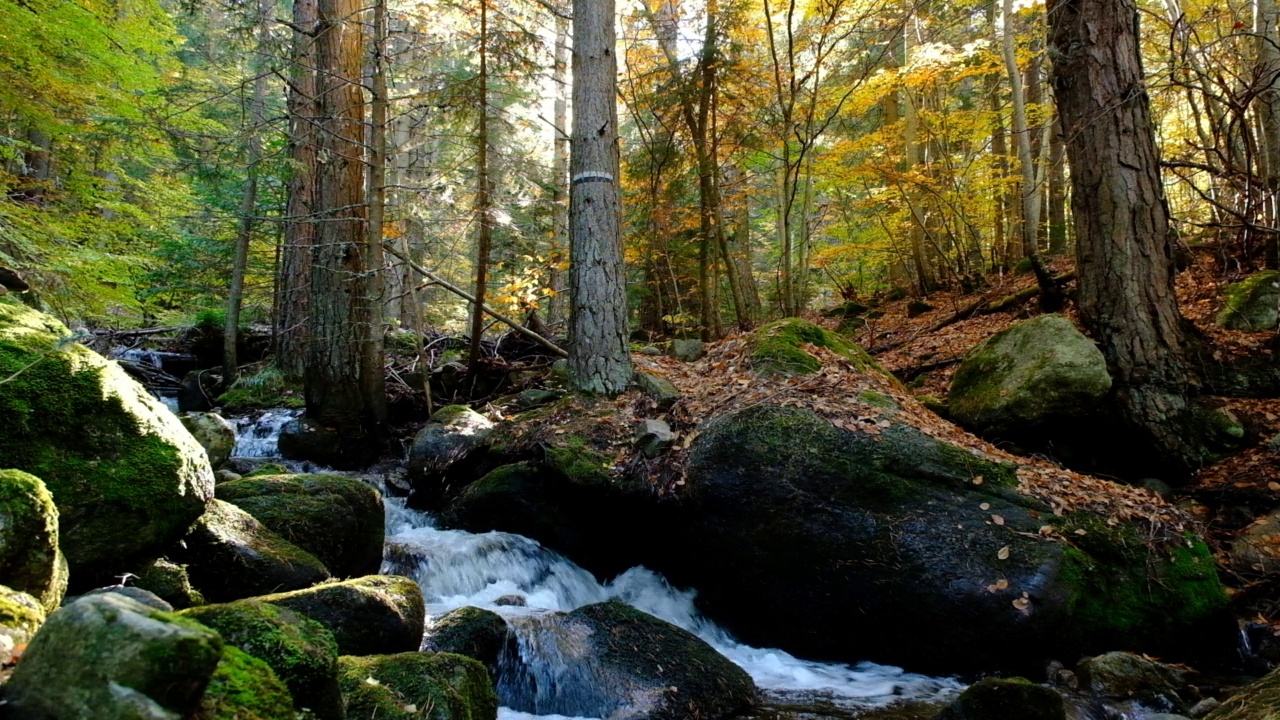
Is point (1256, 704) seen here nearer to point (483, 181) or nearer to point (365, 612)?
point (365, 612)

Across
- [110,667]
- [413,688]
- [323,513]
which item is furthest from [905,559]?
[110,667]

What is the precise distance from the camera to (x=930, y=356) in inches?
405

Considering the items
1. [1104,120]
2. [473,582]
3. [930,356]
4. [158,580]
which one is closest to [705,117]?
[930,356]

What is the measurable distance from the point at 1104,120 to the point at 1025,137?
729cm

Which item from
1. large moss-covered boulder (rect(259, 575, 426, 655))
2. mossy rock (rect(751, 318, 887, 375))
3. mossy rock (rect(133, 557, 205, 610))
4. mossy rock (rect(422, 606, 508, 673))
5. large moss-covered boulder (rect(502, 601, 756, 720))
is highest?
mossy rock (rect(751, 318, 887, 375))

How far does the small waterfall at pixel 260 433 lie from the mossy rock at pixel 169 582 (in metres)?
5.87

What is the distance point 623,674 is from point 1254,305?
8.21 m

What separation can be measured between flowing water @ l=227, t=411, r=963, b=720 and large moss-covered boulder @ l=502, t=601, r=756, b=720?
10 millimetres

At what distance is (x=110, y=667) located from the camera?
1678 mm

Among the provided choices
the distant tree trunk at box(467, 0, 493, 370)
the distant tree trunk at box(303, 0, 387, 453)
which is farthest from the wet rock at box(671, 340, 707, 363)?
the distant tree trunk at box(303, 0, 387, 453)

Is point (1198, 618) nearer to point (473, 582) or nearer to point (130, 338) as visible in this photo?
point (473, 582)

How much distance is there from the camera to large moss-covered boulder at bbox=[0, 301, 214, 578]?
330cm

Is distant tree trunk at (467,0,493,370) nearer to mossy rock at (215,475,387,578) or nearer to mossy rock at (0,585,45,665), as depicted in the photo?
mossy rock at (215,475,387,578)

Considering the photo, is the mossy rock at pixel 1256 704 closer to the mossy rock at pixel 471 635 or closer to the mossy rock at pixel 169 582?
the mossy rock at pixel 471 635
